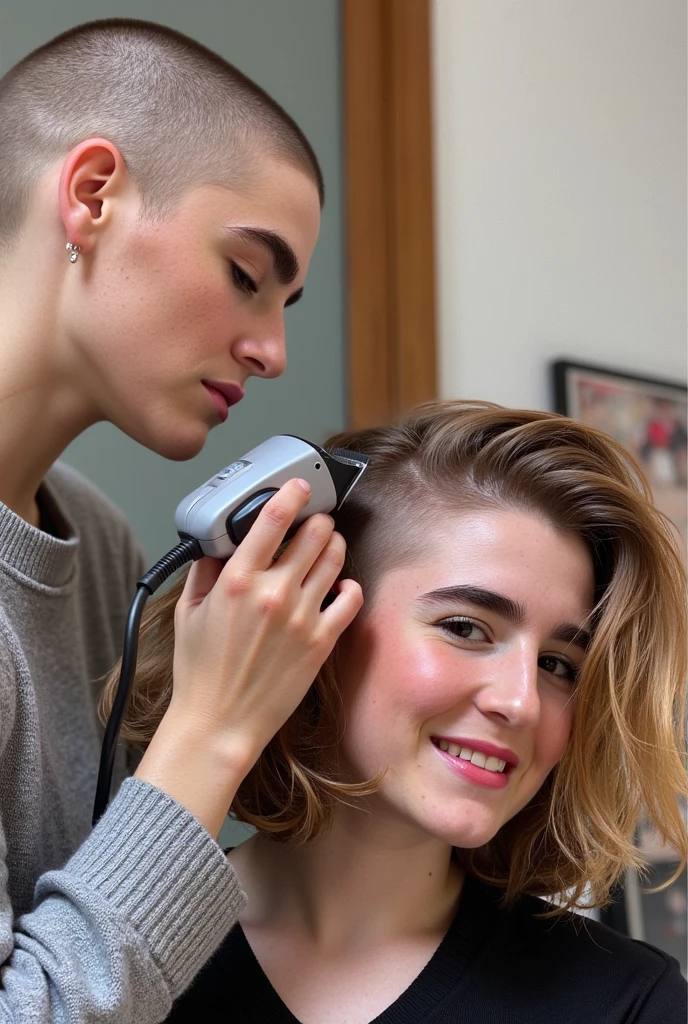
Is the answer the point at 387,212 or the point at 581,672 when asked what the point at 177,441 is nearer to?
the point at 581,672

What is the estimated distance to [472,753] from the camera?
95cm

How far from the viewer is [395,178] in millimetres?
1605

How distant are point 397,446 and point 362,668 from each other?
259 millimetres

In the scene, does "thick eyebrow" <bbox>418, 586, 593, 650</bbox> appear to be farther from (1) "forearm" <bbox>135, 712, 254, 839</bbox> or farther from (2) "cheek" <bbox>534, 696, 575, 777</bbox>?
(1) "forearm" <bbox>135, 712, 254, 839</bbox>

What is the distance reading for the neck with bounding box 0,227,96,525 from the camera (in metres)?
1.07

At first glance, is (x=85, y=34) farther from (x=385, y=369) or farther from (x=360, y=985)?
(x=360, y=985)

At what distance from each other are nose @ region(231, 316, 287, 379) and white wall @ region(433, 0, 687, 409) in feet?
2.06

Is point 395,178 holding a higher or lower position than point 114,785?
higher

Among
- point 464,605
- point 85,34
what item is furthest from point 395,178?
point 464,605

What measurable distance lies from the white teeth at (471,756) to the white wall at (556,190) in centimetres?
84

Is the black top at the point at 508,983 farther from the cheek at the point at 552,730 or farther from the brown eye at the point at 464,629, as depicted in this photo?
the brown eye at the point at 464,629

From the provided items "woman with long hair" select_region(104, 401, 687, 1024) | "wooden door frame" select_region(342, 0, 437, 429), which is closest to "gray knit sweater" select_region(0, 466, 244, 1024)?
"woman with long hair" select_region(104, 401, 687, 1024)

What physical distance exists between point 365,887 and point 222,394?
1.68 feet

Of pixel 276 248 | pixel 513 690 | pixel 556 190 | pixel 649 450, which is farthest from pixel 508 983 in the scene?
pixel 556 190
